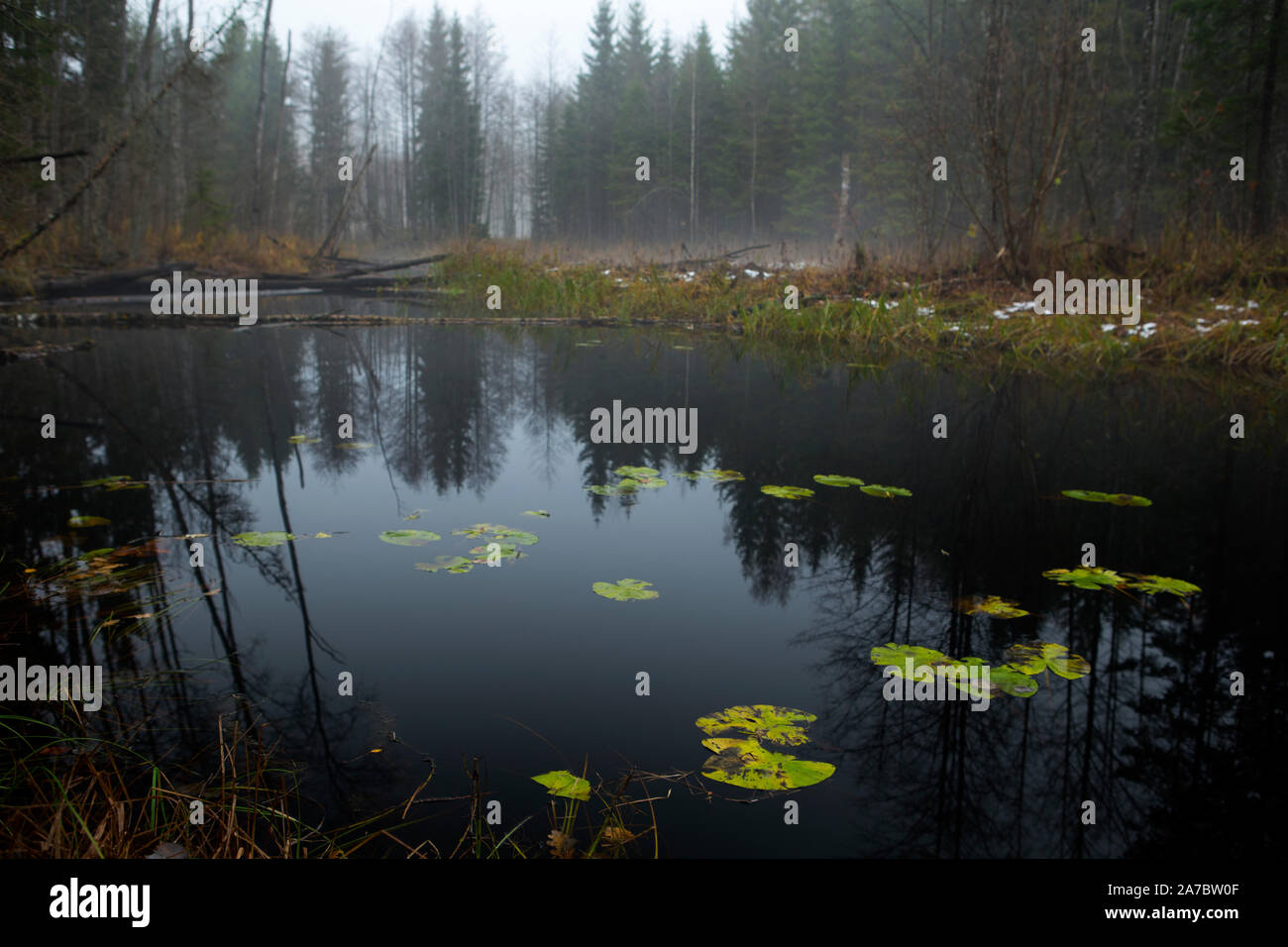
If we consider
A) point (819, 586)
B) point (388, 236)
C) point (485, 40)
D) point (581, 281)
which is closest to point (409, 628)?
point (819, 586)

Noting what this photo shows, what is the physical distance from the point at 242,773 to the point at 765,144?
41684mm

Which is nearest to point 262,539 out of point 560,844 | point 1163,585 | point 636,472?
point 636,472

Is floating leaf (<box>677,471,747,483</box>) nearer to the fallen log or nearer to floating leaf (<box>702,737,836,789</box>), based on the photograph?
floating leaf (<box>702,737,836,789</box>)

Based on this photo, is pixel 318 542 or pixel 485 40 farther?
pixel 485 40

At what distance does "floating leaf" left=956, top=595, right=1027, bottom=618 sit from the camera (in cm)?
280

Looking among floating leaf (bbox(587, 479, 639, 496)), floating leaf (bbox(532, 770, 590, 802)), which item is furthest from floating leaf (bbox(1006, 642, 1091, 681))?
floating leaf (bbox(587, 479, 639, 496))

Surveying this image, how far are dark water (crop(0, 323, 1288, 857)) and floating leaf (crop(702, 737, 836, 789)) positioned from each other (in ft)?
0.10

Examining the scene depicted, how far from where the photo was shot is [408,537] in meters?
3.55

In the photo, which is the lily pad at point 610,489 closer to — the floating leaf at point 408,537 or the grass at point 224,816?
the floating leaf at point 408,537

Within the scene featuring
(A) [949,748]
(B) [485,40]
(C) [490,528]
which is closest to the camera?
(A) [949,748]

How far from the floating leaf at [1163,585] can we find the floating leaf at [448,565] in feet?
8.55

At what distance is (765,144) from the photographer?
3928cm

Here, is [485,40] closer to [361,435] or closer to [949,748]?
[361,435]
